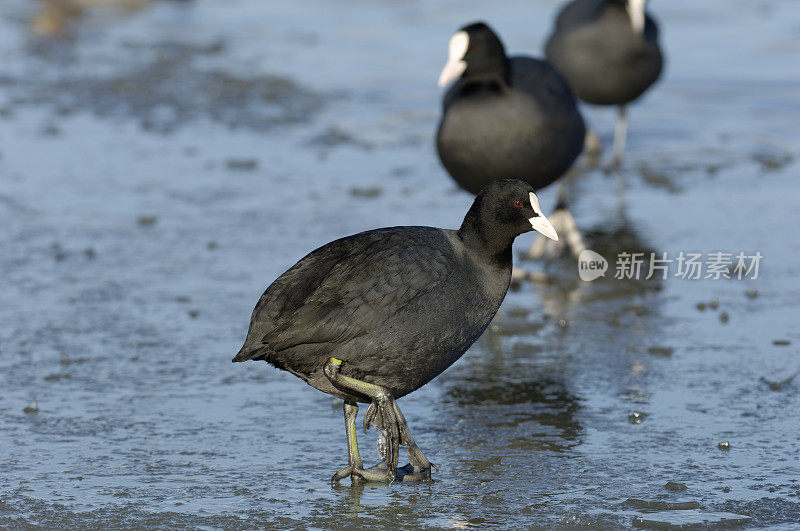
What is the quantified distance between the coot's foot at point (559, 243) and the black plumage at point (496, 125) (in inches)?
13.5

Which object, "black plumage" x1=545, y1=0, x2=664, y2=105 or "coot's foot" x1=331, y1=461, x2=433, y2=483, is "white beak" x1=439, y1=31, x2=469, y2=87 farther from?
"coot's foot" x1=331, y1=461, x2=433, y2=483

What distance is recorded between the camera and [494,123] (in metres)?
7.18

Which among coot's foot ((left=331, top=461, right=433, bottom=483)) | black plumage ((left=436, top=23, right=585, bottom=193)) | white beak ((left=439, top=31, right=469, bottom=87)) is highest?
white beak ((left=439, top=31, right=469, bottom=87))

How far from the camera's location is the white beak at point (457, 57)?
7.16 metres

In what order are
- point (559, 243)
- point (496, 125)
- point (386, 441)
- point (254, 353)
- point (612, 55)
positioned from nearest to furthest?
1. point (254, 353)
2. point (386, 441)
3. point (496, 125)
4. point (559, 243)
5. point (612, 55)

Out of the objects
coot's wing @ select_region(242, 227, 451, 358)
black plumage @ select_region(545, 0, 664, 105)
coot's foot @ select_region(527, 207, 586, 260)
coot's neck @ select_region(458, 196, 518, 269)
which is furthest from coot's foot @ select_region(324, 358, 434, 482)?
black plumage @ select_region(545, 0, 664, 105)

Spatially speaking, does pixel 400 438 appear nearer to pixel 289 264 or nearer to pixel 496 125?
pixel 289 264

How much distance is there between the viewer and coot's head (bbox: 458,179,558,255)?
4574 millimetres

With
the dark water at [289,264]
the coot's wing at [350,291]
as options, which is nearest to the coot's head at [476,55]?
the dark water at [289,264]

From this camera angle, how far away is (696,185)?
9.09 metres

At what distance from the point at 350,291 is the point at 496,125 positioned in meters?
2.94

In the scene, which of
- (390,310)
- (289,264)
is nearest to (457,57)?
(289,264)

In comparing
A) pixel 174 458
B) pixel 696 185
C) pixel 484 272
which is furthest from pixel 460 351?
pixel 696 185

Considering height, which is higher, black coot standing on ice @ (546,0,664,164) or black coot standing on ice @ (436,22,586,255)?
black coot standing on ice @ (546,0,664,164)
